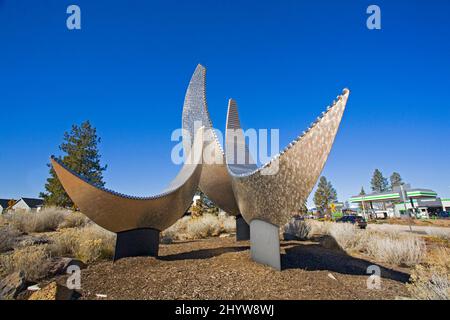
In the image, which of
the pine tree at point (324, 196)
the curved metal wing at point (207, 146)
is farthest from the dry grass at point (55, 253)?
the pine tree at point (324, 196)

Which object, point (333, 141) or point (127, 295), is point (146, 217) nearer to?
point (127, 295)

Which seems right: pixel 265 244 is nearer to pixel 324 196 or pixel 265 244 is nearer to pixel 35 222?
pixel 35 222

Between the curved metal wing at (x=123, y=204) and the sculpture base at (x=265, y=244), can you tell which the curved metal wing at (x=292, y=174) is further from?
the curved metal wing at (x=123, y=204)

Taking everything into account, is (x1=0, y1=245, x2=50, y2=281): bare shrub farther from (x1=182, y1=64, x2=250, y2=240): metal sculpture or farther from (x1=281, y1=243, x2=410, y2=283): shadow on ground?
(x1=182, y1=64, x2=250, y2=240): metal sculpture

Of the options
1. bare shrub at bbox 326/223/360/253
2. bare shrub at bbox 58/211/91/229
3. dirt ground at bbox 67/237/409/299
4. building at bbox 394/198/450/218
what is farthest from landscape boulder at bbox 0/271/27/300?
building at bbox 394/198/450/218

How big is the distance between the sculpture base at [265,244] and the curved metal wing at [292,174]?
0.17 metres

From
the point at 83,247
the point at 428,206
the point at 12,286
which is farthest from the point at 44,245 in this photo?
the point at 428,206

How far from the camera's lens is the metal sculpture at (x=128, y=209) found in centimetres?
487

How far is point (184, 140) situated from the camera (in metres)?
9.64

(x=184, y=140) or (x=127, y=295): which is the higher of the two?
(x=184, y=140)

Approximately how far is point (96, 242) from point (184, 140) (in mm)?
4916

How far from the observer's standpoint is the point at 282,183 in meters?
4.46

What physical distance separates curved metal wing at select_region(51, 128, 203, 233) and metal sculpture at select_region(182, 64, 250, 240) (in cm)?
121
